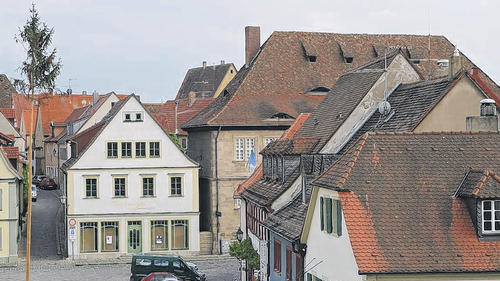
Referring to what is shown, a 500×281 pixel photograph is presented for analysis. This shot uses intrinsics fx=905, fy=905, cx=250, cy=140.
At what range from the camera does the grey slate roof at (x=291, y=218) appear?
1022 inches

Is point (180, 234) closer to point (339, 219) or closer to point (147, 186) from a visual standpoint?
point (147, 186)

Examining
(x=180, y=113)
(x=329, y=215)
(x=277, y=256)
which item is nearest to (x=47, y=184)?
(x=180, y=113)

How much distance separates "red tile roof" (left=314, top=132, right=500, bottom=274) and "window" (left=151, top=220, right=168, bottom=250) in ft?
104

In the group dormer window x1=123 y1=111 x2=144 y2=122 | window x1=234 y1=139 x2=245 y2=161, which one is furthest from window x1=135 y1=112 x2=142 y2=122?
window x1=234 y1=139 x2=245 y2=161

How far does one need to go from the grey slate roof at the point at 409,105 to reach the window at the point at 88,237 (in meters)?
25.9

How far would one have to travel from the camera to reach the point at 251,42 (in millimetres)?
58906

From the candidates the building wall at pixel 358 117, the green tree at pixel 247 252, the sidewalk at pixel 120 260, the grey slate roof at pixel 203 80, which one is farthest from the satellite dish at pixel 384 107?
the grey slate roof at pixel 203 80

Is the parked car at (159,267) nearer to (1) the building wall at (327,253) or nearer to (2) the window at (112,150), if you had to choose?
(2) the window at (112,150)

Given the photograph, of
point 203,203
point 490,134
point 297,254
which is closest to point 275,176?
point 297,254

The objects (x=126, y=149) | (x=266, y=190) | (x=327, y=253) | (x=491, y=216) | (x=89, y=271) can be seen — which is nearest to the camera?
(x=491, y=216)

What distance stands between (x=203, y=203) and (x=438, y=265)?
39602 mm

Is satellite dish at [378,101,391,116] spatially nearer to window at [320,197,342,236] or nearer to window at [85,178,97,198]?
window at [320,197,342,236]

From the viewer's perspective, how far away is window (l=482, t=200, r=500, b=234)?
19.1 metres

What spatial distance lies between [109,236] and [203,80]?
53.0m
